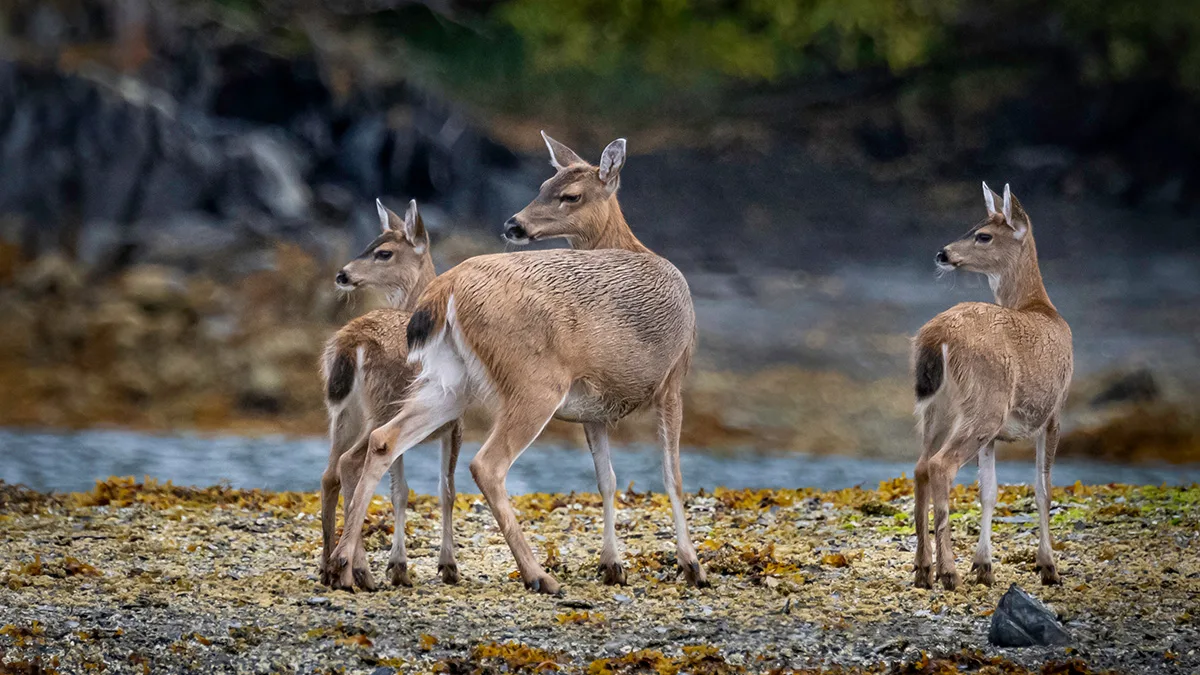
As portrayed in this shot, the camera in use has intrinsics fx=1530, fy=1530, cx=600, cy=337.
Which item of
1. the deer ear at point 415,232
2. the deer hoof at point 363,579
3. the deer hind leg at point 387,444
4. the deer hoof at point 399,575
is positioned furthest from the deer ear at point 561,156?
the deer hoof at point 363,579

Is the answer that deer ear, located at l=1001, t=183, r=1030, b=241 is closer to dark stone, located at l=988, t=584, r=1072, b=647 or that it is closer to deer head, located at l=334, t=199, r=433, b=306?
dark stone, located at l=988, t=584, r=1072, b=647

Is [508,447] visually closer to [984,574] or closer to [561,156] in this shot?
[561,156]

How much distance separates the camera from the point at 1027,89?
23609 mm

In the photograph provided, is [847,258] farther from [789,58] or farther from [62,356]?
[62,356]

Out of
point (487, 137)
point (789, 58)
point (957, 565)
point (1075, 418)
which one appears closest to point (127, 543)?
point (957, 565)

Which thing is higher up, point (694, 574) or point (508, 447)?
point (508, 447)

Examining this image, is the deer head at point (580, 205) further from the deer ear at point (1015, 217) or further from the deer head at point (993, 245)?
the deer ear at point (1015, 217)

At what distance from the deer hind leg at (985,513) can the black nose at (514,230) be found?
2.73 meters

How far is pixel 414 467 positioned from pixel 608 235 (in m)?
9.70

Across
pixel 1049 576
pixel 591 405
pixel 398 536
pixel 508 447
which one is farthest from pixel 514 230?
pixel 1049 576

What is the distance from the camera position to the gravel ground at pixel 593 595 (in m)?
6.68

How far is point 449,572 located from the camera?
8.14 m

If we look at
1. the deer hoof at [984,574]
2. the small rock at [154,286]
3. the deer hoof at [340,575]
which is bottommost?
the deer hoof at [340,575]

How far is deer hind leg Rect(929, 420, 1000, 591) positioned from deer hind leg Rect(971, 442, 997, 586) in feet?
0.60
